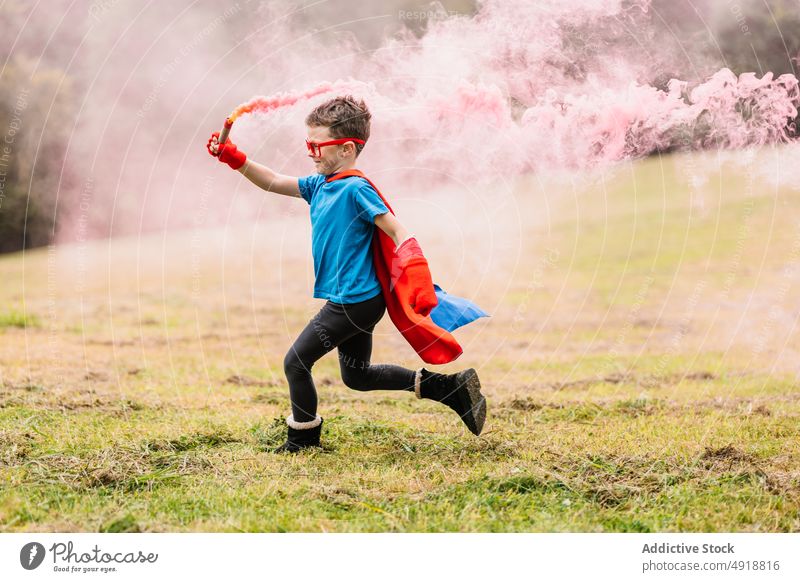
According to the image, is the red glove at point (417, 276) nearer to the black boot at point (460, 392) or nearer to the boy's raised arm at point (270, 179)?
the black boot at point (460, 392)

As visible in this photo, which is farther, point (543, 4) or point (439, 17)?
point (439, 17)

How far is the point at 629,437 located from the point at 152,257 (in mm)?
14418

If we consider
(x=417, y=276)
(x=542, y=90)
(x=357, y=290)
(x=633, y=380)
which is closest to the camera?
(x=417, y=276)

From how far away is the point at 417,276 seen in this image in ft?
16.4

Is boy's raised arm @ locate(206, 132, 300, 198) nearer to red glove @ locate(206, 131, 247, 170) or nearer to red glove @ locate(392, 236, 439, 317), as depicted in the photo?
red glove @ locate(206, 131, 247, 170)

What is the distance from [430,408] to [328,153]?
96.8 inches

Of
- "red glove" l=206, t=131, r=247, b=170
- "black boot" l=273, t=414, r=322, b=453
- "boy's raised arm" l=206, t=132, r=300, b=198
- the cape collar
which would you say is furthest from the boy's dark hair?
"black boot" l=273, t=414, r=322, b=453

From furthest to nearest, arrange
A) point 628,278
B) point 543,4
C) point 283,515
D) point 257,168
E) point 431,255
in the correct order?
1. point 431,255
2. point 628,278
3. point 543,4
4. point 257,168
5. point 283,515

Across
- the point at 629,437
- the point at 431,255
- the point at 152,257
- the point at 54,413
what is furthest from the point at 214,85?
the point at 629,437

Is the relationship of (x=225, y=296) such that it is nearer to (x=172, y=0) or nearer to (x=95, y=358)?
(x=95, y=358)

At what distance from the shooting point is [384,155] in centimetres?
1327

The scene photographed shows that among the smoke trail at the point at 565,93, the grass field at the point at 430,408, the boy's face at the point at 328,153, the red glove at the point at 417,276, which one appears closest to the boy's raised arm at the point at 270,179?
the boy's face at the point at 328,153

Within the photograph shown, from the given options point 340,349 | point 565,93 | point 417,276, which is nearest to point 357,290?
point 417,276

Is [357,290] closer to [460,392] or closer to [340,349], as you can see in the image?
[340,349]
